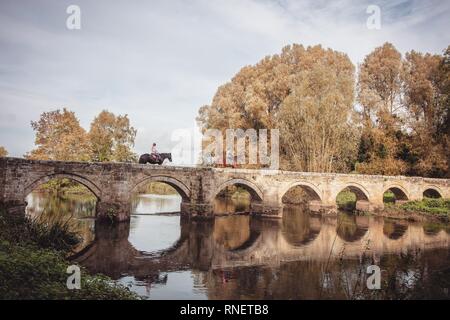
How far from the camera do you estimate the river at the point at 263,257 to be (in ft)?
31.7

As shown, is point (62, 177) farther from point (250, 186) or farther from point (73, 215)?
point (250, 186)

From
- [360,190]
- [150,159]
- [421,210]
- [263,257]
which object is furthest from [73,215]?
[421,210]

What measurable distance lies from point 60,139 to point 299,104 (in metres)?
22.6

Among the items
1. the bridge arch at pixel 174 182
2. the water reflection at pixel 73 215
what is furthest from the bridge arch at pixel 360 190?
the water reflection at pixel 73 215

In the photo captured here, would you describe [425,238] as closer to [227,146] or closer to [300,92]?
[300,92]

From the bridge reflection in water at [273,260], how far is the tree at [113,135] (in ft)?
52.4

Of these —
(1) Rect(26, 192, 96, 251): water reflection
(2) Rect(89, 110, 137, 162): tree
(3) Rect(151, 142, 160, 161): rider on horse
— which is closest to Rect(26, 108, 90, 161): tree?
(2) Rect(89, 110, 137, 162): tree

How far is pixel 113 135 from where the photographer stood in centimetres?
3816

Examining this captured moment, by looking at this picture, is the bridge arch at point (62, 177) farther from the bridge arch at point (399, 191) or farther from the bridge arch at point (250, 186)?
the bridge arch at point (399, 191)

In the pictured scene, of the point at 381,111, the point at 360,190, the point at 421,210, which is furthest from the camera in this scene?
the point at 381,111

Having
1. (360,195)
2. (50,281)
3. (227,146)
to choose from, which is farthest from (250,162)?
(50,281)

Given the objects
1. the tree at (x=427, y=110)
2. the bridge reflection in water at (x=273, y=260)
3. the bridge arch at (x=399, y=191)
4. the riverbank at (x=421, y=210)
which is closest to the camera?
the bridge reflection in water at (x=273, y=260)

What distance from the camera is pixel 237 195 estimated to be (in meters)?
39.1

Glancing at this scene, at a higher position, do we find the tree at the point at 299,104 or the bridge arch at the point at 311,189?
the tree at the point at 299,104
